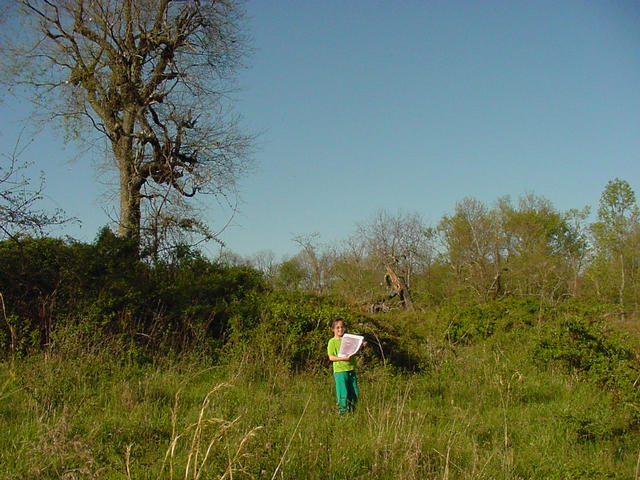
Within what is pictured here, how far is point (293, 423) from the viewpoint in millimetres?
5508

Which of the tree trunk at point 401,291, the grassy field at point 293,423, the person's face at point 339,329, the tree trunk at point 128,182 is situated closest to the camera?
the grassy field at point 293,423

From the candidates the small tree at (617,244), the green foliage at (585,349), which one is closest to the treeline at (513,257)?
the small tree at (617,244)

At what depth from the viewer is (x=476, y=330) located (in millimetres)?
14211

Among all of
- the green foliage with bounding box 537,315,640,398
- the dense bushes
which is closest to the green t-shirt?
the dense bushes

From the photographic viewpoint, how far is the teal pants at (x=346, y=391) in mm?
6785

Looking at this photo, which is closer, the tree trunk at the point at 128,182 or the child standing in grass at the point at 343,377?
the child standing in grass at the point at 343,377

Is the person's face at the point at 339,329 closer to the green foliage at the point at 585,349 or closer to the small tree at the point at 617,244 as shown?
the green foliage at the point at 585,349

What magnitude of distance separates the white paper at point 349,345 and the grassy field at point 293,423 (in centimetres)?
70

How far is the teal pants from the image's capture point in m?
6.79

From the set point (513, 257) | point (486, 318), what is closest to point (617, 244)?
point (513, 257)

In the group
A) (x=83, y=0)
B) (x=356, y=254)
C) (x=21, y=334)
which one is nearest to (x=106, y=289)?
(x=21, y=334)

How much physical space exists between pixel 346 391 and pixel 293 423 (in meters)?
1.57

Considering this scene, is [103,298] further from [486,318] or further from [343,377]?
[486,318]

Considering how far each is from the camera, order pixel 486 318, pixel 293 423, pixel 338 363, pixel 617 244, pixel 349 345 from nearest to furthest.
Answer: pixel 293 423
pixel 349 345
pixel 338 363
pixel 486 318
pixel 617 244
